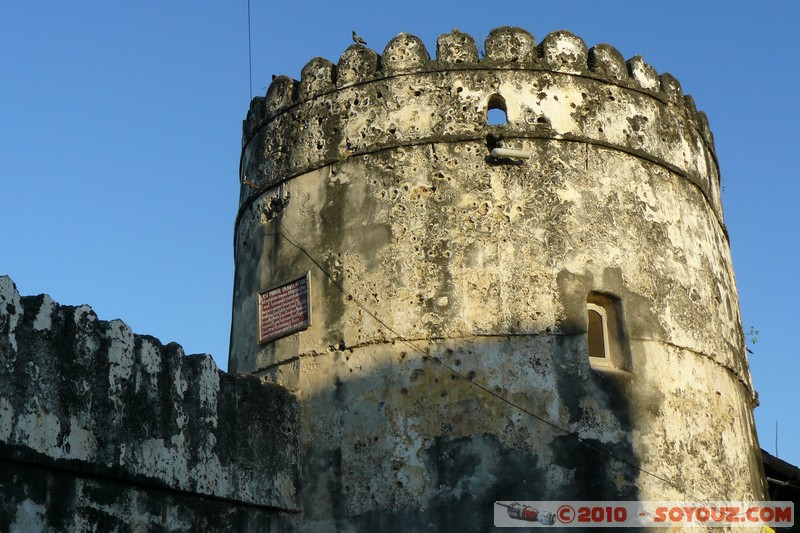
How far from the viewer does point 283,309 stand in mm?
11125

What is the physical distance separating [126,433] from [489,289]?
3.23 meters

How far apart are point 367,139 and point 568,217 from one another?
6.36 feet

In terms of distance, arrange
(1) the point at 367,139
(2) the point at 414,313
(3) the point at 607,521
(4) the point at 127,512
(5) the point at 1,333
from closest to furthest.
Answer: (5) the point at 1,333, (4) the point at 127,512, (3) the point at 607,521, (2) the point at 414,313, (1) the point at 367,139

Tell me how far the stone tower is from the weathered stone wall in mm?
498

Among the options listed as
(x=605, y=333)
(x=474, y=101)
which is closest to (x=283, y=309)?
(x=474, y=101)

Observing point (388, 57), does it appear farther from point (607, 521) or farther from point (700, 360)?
point (607, 521)

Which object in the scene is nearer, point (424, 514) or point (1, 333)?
point (1, 333)

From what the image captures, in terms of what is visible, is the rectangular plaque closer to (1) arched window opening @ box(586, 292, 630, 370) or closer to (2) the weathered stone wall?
(2) the weathered stone wall

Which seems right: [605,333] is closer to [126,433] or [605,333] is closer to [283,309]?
[283,309]

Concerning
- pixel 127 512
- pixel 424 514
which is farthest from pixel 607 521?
pixel 127 512

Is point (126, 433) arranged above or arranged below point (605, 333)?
below

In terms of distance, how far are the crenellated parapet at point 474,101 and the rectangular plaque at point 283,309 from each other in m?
1.07

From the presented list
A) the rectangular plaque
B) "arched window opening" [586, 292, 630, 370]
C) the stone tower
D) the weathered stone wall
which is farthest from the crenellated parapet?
the weathered stone wall

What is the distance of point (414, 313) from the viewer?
1041 centimetres
